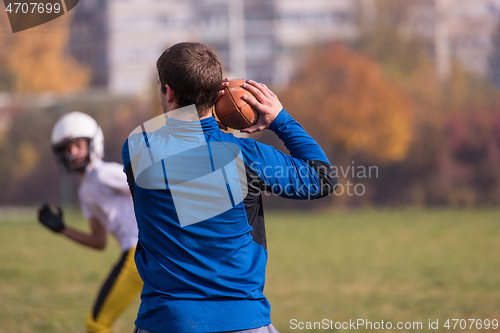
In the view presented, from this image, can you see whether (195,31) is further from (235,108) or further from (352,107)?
(235,108)

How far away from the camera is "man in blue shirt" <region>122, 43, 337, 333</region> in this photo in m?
2.07

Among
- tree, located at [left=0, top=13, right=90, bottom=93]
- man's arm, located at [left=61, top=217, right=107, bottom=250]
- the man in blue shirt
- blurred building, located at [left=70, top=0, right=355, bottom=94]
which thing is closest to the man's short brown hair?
the man in blue shirt

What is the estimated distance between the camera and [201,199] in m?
2.12

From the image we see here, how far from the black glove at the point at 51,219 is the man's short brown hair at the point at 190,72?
9.50 ft

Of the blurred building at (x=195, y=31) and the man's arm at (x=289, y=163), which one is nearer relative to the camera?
the man's arm at (x=289, y=163)

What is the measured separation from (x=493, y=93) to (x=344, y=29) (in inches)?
792

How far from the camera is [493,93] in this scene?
99.1 ft

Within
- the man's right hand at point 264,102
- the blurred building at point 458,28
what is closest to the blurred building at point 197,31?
the blurred building at point 458,28

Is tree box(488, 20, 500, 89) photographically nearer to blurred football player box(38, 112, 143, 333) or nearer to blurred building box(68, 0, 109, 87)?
blurred football player box(38, 112, 143, 333)

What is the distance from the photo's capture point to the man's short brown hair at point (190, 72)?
6.70 ft

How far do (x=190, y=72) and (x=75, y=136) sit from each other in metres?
3.15

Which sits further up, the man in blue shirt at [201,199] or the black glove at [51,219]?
the man in blue shirt at [201,199]

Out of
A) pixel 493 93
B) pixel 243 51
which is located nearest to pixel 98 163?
pixel 493 93

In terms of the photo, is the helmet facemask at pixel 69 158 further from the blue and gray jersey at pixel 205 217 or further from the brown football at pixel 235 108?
the blue and gray jersey at pixel 205 217
